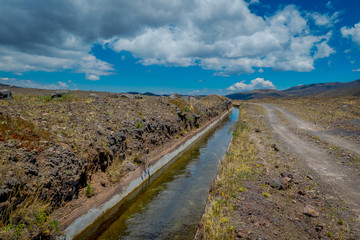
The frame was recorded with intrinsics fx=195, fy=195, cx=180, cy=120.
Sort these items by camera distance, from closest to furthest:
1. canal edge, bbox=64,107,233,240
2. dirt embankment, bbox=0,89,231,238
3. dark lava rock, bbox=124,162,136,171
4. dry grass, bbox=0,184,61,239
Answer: dry grass, bbox=0,184,61,239 → dirt embankment, bbox=0,89,231,238 → canal edge, bbox=64,107,233,240 → dark lava rock, bbox=124,162,136,171

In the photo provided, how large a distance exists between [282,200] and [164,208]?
4.85 m

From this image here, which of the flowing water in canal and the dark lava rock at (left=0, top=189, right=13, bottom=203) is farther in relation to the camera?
the flowing water in canal

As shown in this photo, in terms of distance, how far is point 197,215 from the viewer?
8.12 meters

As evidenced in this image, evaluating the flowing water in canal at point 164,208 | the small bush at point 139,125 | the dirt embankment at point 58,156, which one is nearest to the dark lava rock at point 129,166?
the dirt embankment at point 58,156

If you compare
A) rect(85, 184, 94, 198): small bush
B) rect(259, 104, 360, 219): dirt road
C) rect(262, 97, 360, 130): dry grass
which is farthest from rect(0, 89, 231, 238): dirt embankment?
rect(262, 97, 360, 130): dry grass

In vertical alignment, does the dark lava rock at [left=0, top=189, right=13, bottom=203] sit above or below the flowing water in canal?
above

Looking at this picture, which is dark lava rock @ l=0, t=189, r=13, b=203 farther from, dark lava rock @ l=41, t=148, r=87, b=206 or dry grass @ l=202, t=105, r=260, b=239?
dry grass @ l=202, t=105, r=260, b=239

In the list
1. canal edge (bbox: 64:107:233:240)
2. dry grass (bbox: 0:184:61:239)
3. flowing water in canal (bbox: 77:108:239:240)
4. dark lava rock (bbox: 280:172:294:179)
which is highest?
dry grass (bbox: 0:184:61:239)

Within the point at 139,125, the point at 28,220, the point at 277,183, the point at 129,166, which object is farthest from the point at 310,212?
the point at 139,125

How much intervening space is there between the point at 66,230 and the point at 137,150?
6.51 meters

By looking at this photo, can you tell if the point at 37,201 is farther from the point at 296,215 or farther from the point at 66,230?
the point at 296,215

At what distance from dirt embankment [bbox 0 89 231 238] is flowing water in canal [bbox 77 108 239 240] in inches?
49.3

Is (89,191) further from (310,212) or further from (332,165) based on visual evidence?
(332,165)

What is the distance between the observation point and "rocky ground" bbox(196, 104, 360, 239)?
5.62m
